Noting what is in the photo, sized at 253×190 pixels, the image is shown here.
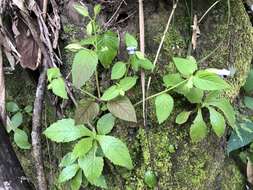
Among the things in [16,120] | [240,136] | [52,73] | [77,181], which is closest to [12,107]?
[16,120]

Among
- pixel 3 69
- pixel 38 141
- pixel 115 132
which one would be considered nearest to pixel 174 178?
pixel 115 132

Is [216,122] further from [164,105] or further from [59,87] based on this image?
[59,87]

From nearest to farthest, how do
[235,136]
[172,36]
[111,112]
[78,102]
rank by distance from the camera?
[111,112]
[78,102]
[172,36]
[235,136]

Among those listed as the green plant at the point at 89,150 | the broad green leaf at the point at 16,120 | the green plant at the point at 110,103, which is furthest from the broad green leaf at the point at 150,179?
the broad green leaf at the point at 16,120

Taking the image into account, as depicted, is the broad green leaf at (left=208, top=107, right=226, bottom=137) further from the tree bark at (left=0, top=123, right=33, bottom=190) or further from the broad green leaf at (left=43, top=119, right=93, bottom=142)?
the tree bark at (left=0, top=123, right=33, bottom=190)

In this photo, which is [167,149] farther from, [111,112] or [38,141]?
[38,141]

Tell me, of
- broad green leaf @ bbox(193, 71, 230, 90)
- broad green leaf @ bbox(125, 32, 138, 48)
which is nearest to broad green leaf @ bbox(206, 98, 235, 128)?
broad green leaf @ bbox(193, 71, 230, 90)

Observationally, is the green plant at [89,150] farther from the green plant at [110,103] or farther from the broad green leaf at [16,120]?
the broad green leaf at [16,120]
